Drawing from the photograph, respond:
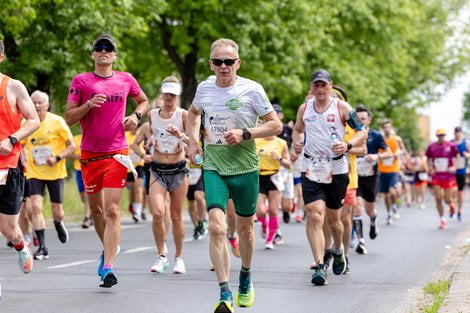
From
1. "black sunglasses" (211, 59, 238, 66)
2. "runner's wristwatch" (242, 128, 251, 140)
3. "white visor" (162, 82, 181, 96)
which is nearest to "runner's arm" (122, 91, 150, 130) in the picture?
"white visor" (162, 82, 181, 96)

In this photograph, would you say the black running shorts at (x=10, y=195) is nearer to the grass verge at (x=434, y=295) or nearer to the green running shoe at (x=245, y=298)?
the green running shoe at (x=245, y=298)

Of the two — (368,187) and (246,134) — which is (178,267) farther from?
(368,187)

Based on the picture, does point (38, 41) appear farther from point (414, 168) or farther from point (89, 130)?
point (414, 168)

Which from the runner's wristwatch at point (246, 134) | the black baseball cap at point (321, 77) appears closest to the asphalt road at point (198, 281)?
the runner's wristwatch at point (246, 134)

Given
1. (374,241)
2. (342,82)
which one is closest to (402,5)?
(342,82)

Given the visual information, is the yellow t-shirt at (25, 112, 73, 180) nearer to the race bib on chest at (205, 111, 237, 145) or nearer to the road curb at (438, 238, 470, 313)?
the road curb at (438, 238, 470, 313)

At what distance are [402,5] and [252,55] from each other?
15.9 meters

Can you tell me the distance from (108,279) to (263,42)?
26.5m

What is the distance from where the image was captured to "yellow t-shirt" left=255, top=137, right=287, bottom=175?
16828mm

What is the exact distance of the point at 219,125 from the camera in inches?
343

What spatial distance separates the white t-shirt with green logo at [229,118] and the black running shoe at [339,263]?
3617 millimetres

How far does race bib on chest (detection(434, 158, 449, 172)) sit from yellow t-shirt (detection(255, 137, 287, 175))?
7.58 metres

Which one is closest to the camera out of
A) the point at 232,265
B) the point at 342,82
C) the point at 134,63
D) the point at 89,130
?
the point at 89,130

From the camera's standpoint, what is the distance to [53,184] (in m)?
14.4
